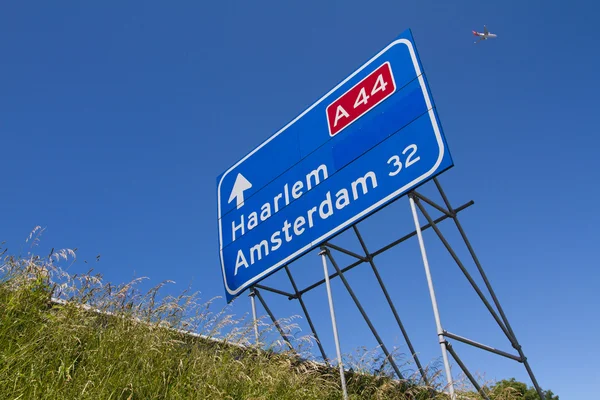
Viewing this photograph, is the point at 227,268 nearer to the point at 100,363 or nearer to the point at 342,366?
Result: the point at 342,366

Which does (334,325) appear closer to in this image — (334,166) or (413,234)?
(413,234)

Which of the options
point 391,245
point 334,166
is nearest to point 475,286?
point 391,245

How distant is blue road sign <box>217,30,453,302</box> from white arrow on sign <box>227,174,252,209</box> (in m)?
0.02

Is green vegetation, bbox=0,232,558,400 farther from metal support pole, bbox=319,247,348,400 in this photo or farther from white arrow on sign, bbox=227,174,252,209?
white arrow on sign, bbox=227,174,252,209

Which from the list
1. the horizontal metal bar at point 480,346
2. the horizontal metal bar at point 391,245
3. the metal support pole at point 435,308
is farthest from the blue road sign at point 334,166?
the horizontal metal bar at point 480,346

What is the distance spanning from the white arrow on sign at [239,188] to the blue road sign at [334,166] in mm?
18

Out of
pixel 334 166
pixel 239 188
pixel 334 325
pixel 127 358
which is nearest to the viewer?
pixel 127 358

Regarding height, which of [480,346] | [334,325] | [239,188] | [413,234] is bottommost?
[480,346]

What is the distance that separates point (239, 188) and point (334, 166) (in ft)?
7.46

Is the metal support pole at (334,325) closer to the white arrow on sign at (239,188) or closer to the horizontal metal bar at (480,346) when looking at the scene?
the horizontal metal bar at (480,346)

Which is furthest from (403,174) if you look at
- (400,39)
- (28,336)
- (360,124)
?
(28,336)

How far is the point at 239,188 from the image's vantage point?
29.3 ft

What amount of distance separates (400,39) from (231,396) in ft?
16.2

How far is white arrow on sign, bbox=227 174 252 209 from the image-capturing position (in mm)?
8758
